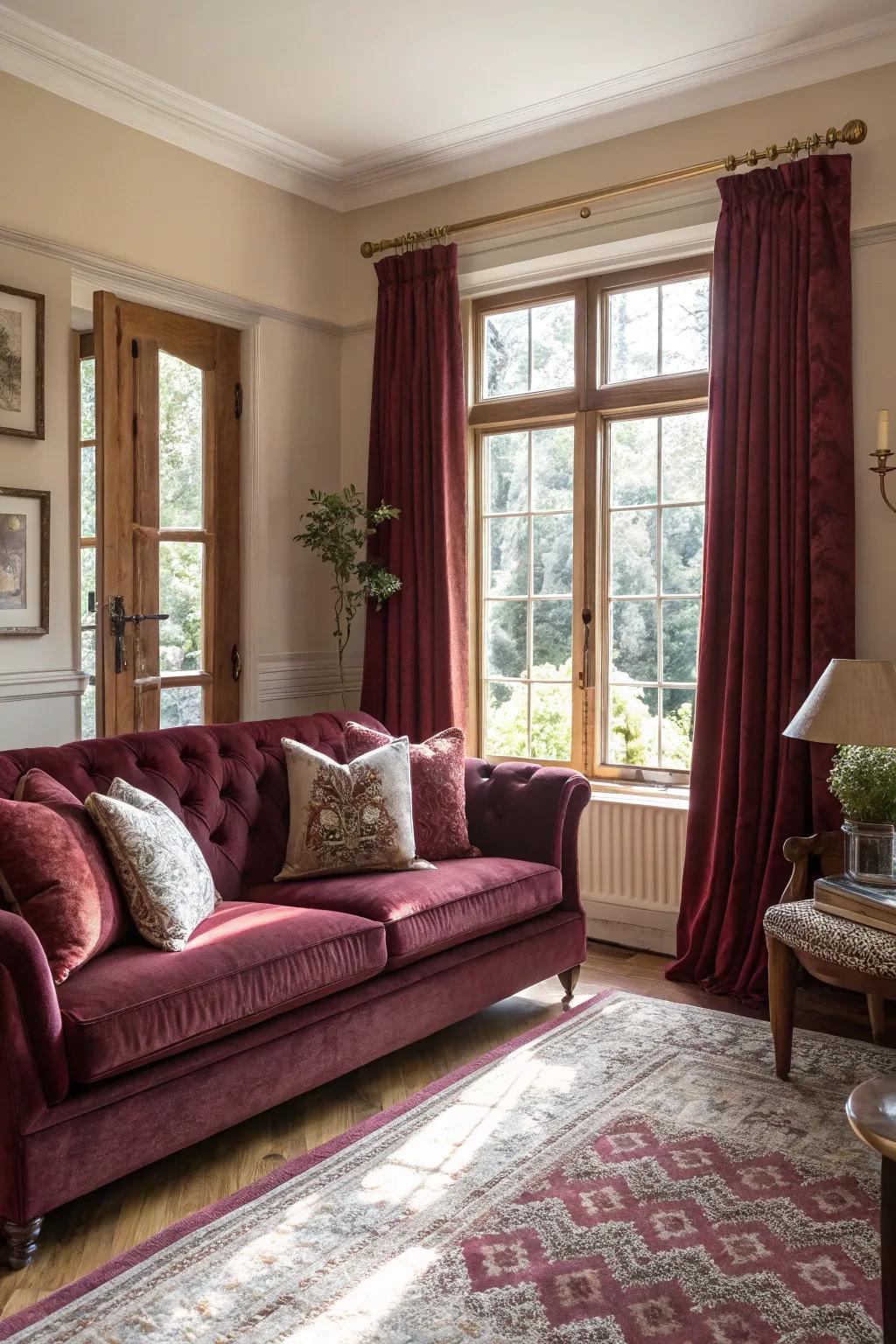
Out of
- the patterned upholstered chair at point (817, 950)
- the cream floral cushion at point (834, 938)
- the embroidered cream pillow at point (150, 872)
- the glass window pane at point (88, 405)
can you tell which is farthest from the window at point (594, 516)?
the embroidered cream pillow at point (150, 872)

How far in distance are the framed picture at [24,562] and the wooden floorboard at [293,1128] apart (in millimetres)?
1841

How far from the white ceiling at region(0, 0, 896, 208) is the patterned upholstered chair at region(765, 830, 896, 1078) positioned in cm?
247

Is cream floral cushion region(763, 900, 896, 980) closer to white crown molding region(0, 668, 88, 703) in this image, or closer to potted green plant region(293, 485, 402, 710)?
potted green plant region(293, 485, 402, 710)

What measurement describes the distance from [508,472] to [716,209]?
4.33 ft

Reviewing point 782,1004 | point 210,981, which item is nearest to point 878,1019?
point 782,1004

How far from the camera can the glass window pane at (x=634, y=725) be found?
15.0 ft

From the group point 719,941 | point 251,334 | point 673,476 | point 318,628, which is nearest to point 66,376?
point 251,334

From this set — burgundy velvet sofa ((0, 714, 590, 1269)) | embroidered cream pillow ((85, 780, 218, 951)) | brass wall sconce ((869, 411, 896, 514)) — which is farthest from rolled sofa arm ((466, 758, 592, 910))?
brass wall sconce ((869, 411, 896, 514))

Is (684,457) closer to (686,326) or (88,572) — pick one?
(686,326)

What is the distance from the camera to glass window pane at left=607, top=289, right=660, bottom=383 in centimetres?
452

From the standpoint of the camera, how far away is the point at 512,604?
493 centimetres

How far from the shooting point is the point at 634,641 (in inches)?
182

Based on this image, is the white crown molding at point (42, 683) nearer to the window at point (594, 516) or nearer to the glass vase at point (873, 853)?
the window at point (594, 516)

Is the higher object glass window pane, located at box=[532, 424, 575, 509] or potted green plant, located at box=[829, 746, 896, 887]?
glass window pane, located at box=[532, 424, 575, 509]
